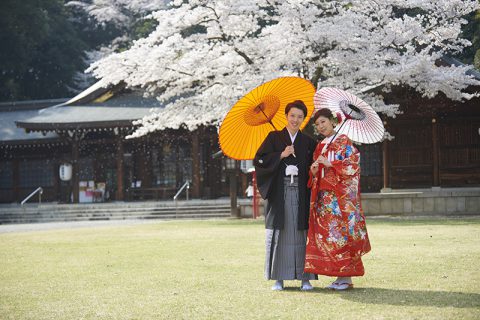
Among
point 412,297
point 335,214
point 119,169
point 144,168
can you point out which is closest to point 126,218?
point 119,169

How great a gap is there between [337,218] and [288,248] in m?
0.58

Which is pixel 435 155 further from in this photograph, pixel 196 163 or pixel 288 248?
pixel 288 248

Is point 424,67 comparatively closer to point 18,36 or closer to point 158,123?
point 158,123

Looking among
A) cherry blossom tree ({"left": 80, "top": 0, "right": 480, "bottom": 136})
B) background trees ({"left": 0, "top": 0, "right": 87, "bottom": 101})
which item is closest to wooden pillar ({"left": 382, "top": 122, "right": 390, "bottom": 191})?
cherry blossom tree ({"left": 80, "top": 0, "right": 480, "bottom": 136})

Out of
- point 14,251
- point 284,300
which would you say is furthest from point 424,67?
point 284,300

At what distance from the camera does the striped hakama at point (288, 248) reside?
7.31m

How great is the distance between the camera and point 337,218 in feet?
23.5

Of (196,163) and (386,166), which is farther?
(196,163)

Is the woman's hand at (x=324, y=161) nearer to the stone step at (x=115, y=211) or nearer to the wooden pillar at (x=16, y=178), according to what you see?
the stone step at (x=115, y=211)

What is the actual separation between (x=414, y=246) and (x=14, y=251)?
23.6ft

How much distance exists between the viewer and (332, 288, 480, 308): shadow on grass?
6168 mm

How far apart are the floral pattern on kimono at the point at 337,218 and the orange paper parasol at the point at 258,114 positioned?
0.64 meters

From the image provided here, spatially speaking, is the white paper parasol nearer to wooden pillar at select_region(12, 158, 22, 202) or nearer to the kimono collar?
the kimono collar

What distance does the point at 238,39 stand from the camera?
68.3ft
